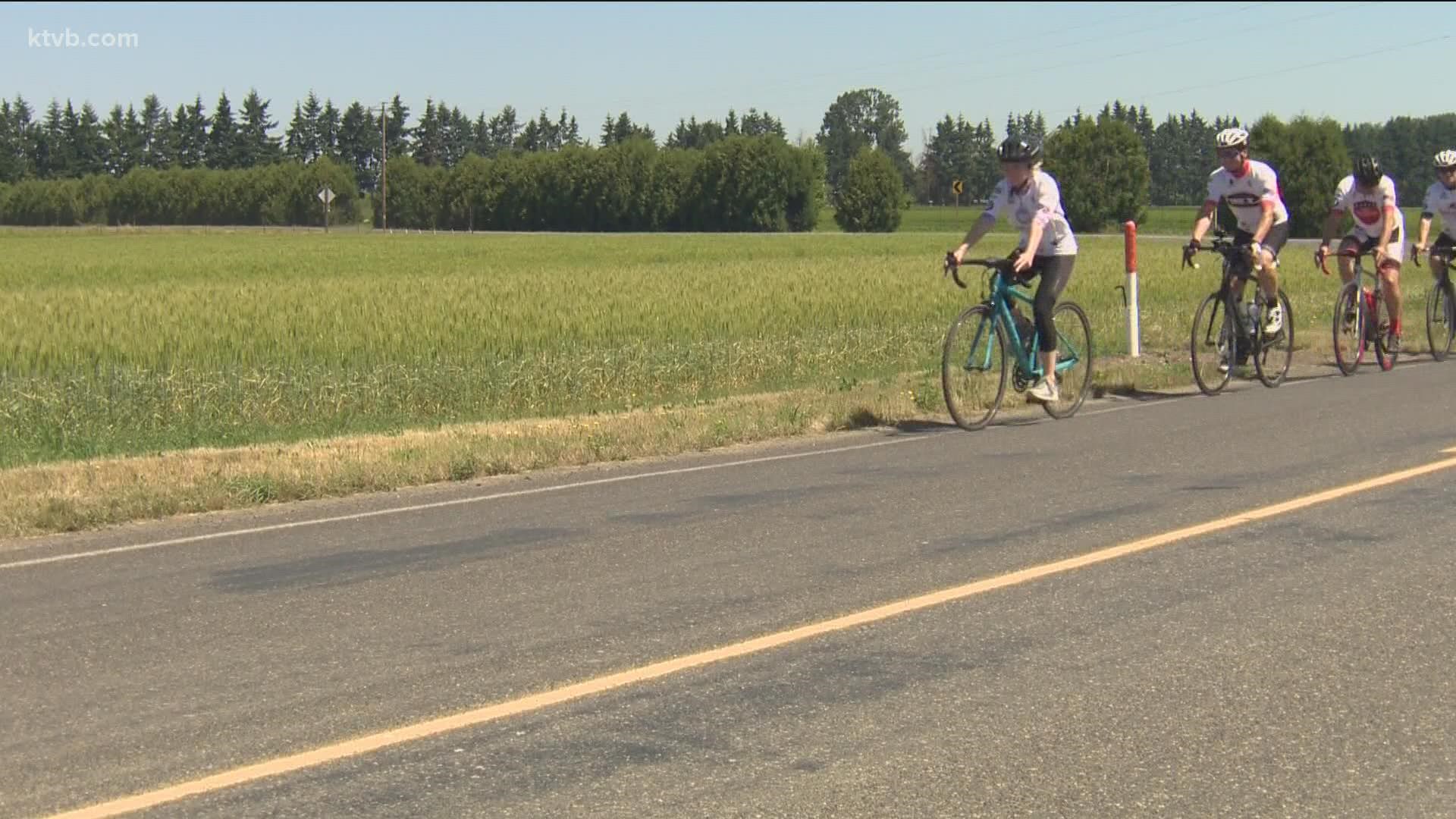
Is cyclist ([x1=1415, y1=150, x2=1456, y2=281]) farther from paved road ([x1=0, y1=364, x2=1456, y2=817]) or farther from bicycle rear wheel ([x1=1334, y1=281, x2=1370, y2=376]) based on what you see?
paved road ([x1=0, y1=364, x2=1456, y2=817])

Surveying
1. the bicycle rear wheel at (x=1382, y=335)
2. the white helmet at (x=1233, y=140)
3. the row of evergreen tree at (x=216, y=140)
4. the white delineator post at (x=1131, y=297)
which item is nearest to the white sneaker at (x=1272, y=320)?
the white helmet at (x=1233, y=140)

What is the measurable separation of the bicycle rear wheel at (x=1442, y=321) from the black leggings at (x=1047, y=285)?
6.50 meters

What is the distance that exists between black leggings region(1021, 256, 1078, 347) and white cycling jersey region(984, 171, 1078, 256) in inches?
2.1

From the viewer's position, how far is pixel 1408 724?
16.8ft

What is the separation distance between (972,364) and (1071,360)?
1.36 meters

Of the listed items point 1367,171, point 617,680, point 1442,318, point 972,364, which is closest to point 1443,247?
point 1442,318

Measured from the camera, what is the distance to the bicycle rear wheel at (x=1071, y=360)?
43.7 ft

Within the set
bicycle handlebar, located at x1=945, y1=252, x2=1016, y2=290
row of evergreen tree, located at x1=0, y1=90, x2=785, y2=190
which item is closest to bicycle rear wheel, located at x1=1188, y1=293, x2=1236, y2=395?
bicycle handlebar, located at x1=945, y1=252, x2=1016, y2=290

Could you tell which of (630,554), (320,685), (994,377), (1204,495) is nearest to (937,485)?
(1204,495)

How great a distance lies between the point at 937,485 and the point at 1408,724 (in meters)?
4.76

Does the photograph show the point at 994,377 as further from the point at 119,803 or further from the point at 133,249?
the point at 133,249

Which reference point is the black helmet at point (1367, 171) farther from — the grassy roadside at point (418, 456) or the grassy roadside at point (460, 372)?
the grassy roadside at point (418, 456)

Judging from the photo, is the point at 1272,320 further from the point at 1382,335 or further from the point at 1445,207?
the point at 1445,207

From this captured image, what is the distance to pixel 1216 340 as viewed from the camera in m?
14.8
